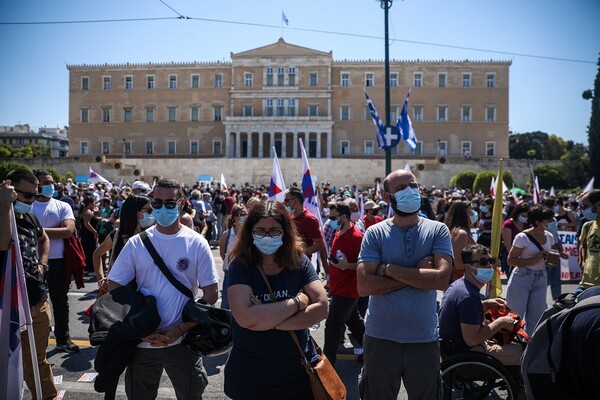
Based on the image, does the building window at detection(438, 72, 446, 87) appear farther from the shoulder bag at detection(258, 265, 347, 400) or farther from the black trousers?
the shoulder bag at detection(258, 265, 347, 400)

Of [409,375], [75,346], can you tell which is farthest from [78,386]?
[409,375]

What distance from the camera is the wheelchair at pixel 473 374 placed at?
384 centimetres

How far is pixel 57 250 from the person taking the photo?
5.50 metres

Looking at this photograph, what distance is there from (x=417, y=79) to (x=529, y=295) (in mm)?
56304

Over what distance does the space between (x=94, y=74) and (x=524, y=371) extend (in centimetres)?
6702

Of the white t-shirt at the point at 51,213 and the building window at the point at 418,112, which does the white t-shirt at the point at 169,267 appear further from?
the building window at the point at 418,112

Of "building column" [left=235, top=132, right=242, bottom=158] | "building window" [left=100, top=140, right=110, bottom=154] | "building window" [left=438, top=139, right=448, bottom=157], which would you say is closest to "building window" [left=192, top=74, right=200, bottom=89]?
"building column" [left=235, top=132, right=242, bottom=158]

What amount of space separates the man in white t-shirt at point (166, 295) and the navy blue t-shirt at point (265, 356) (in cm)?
54

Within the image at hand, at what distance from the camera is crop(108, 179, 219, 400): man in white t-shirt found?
125 inches

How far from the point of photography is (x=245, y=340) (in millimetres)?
2713

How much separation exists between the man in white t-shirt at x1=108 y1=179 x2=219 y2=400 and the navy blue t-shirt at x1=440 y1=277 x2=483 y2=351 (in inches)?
67.8

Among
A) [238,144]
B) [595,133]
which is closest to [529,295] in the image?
[595,133]

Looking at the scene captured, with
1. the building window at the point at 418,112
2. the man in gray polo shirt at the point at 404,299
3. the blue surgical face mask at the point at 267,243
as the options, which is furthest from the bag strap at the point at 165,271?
the building window at the point at 418,112

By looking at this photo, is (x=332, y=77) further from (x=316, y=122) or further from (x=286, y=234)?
(x=286, y=234)
